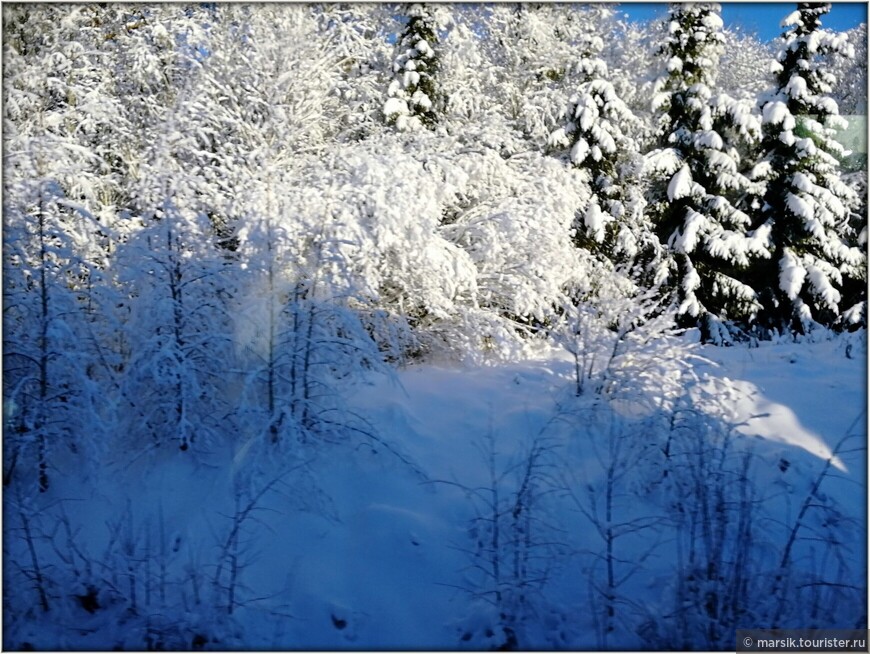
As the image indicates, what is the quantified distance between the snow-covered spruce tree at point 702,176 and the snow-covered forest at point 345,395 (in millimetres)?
Answer: 2010

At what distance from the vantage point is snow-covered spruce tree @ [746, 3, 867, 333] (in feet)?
45.0

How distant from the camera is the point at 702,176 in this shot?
14992 mm

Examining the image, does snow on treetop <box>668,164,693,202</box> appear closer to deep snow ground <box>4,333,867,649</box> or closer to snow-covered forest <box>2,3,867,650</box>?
snow-covered forest <box>2,3,867,650</box>

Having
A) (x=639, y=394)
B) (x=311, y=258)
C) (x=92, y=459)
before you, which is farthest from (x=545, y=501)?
(x=92, y=459)

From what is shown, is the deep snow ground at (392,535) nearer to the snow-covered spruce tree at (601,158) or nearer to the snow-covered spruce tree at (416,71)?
the snow-covered spruce tree at (601,158)

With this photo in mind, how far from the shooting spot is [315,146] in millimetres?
10438

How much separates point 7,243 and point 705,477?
6895mm

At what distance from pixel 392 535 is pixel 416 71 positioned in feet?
35.8

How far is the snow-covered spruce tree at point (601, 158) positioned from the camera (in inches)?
534

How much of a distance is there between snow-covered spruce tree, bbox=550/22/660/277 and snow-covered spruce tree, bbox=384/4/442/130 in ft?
9.86

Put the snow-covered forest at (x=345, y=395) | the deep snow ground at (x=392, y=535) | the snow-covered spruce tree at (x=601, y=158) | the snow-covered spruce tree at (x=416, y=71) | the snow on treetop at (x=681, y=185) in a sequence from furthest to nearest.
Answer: the snow on treetop at (x=681, y=185) → the snow-covered spruce tree at (x=601, y=158) → the snow-covered spruce tree at (x=416, y=71) → the snow-covered forest at (x=345, y=395) → the deep snow ground at (x=392, y=535)

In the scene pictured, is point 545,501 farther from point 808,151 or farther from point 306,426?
point 808,151

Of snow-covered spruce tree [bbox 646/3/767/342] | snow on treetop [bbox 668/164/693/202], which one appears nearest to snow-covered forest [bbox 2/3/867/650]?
snow-covered spruce tree [bbox 646/3/767/342]

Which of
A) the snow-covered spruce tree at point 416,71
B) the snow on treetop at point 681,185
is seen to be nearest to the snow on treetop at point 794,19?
the snow on treetop at point 681,185
